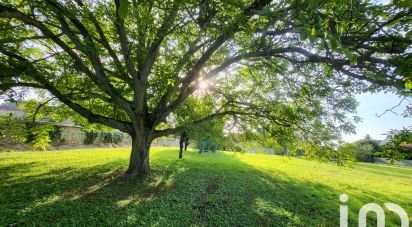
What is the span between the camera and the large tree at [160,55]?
145 inches

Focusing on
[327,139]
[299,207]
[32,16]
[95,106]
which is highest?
[32,16]

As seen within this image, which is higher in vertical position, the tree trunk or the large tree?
the large tree

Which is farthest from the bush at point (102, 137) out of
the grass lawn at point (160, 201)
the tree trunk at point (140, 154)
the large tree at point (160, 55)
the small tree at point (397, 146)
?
the small tree at point (397, 146)

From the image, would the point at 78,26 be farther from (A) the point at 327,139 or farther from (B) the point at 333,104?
(A) the point at 327,139

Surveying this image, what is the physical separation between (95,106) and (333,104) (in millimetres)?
10285

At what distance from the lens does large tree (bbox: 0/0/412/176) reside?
3.70 m

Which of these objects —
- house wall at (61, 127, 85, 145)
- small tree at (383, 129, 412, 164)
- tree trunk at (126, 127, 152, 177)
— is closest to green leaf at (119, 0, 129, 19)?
small tree at (383, 129, 412, 164)

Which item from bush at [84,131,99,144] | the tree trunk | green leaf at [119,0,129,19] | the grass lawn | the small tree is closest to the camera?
green leaf at [119,0,129,19]

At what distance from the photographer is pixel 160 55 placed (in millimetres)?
8125

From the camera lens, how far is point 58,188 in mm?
7152

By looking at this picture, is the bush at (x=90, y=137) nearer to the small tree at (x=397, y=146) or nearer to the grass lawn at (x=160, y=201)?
the grass lawn at (x=160, y=201)

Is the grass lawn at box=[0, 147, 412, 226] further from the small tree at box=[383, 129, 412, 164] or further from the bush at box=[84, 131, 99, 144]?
the bush at box=[84, 131, 99, 144]

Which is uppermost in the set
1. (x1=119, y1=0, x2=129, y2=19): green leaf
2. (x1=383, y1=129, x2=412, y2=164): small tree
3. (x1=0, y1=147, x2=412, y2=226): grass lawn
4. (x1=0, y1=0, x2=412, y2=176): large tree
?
(x1=0, y1=0, x2=412, y2=176): large tree

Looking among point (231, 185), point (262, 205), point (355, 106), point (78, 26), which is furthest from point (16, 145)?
point (355, 106)
